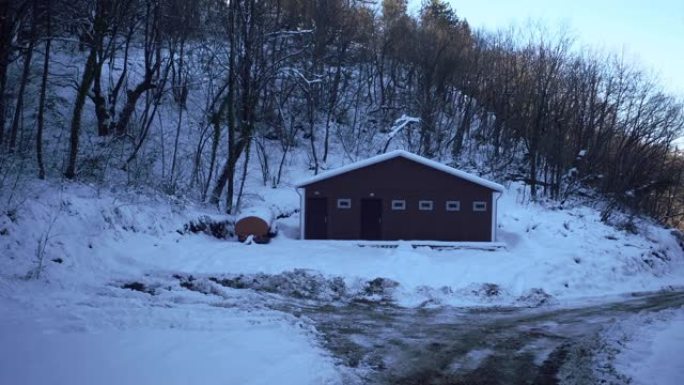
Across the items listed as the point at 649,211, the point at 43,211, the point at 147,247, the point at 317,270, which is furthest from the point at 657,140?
the point at 43,211

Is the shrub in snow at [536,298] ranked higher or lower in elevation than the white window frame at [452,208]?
lower

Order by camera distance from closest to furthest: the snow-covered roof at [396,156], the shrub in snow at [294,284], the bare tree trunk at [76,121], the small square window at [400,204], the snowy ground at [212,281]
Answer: the snowy ground at [212,281]
the shrub in snow at [294,284]
the bare tree trunk at [76,121]
the snow-covered roof at [396,156]
the small square window at [400,204]

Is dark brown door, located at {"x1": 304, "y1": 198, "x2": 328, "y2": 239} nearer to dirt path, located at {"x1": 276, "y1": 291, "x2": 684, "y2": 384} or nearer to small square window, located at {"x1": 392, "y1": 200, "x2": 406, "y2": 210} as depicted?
small square window, located at {"x1": 392, "y1": 200, "x2": 406, "y2": 210}

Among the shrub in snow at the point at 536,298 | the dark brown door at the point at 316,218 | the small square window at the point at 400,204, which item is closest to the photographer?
the shrub in snow at the point at 536,298

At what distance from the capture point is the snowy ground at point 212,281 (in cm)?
812

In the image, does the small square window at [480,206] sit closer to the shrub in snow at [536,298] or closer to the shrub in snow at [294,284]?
the shrub in snow at [536,298]

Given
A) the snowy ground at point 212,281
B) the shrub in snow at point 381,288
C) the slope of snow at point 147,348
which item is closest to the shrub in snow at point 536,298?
the snowy ground at point 212,281

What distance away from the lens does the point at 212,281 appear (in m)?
15.7

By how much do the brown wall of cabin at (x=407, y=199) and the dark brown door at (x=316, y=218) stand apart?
0.20 m

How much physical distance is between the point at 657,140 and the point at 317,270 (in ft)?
116

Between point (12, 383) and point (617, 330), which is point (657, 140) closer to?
point (617, 330)

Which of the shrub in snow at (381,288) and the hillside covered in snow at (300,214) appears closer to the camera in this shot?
the hillside covered in snow at (300,214)

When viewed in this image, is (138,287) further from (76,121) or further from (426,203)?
(426,203)

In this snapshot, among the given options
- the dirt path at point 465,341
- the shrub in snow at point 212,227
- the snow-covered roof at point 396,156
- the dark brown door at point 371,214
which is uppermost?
the snow-covered roof at point 396,156
